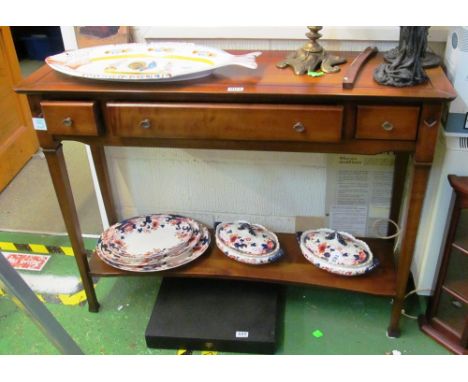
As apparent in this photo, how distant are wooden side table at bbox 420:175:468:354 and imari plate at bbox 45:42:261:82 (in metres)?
0.68

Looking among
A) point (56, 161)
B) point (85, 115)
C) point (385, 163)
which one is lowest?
point (385, 163)

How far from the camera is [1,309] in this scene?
1.75 metres

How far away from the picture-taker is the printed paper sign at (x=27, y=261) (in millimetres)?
1940

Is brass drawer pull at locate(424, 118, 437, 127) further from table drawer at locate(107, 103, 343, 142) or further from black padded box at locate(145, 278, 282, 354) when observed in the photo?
black padded box at locate(145, 278, 282, 354)

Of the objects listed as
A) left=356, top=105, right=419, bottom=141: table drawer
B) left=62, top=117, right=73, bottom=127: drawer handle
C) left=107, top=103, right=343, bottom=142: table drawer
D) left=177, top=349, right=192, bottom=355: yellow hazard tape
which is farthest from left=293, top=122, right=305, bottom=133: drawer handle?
left=177, top=349, right=192, bottom=355: yellow hazard tape

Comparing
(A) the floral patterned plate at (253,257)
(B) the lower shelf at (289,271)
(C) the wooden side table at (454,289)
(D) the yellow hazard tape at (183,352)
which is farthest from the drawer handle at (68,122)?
(C) the wooden side table at (454,289)

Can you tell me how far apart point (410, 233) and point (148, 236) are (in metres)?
0.87

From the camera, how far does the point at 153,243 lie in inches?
68.2

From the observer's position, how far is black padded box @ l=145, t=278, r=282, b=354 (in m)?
1.54

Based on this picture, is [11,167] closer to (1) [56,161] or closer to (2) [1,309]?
(2) [1,309]

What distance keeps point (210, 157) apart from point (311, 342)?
70cm

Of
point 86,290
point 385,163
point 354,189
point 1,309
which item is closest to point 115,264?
point 86,290

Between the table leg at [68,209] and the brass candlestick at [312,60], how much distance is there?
2.24 ft

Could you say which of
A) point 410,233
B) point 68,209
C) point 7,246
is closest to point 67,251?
point 7,246
